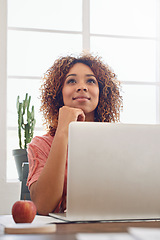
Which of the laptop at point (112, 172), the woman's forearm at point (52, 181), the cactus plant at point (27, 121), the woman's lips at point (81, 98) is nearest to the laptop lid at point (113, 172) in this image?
the laptop at point (112, 172)

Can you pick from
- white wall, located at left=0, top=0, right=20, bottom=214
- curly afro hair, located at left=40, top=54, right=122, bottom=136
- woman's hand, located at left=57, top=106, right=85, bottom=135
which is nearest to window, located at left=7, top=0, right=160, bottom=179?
white wall, located at left=0, top=0, right=20, bottom=214

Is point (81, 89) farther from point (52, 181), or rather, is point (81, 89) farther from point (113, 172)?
point (113, 172)

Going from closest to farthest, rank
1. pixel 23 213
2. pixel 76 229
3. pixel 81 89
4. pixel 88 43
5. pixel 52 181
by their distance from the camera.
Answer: pixel 76 229 → pixel 23 213 → pixel 52 181 → pixel 81 89 → pixel 88 43

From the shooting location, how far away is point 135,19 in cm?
377

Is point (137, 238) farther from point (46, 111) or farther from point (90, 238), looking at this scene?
point (46, 111)

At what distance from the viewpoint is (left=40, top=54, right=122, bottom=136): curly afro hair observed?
2.15m

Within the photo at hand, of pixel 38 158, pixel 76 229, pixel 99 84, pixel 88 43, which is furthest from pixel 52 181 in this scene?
pixel 88 43

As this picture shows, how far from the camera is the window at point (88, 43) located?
348 centimetres

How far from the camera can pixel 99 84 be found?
221 cm

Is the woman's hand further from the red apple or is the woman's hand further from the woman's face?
the red apple

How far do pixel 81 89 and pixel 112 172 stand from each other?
845 mm

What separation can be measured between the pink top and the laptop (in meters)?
0.54

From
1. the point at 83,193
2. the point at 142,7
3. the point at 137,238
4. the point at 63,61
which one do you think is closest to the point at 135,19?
the point at 142,7

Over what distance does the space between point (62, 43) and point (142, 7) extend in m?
0.88
